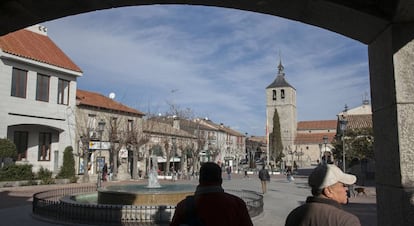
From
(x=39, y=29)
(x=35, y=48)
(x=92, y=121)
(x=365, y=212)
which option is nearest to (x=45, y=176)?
(x=92, y=121)

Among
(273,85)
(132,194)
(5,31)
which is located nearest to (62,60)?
(132,194)

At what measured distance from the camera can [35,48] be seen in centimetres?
3275

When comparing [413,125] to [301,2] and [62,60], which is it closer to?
[301,2]

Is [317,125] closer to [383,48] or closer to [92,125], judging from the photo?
[92,125]

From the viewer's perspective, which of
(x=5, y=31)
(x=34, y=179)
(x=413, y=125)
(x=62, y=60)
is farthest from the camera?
(x=62, y=60)

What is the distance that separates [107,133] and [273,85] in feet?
246

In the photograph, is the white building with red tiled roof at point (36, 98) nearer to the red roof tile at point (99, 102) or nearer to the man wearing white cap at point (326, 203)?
the red roof tile at point (99, 102)

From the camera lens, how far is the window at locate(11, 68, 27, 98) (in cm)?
2909

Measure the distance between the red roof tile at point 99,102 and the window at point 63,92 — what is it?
434 cm

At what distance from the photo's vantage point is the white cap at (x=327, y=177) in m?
2.67

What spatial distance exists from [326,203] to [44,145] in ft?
110

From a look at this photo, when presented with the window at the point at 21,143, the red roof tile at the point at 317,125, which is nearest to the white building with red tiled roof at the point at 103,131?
the window at the point at 21,143

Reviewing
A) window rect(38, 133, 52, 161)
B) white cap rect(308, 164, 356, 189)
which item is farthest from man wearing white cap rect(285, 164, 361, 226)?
A: window rect(38, 133, 52, 161)

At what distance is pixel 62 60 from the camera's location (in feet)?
114
